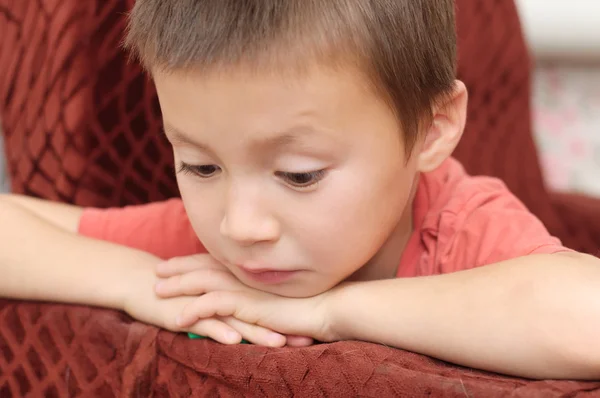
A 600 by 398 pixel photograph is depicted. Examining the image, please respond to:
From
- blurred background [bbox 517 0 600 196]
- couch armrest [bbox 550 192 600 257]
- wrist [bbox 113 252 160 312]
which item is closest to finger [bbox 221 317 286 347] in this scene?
wrist [bbox 113 252 160 312]

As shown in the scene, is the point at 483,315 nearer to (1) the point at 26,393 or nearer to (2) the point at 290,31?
(2) the point at 290,31

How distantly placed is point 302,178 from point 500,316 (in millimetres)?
217

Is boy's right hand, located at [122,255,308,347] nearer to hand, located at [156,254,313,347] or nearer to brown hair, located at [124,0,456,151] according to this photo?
hand, located at [156,254,313,347]

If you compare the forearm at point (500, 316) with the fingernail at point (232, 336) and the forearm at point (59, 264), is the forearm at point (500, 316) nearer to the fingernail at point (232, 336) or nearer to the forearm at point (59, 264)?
the fingernail at point (232, 336)

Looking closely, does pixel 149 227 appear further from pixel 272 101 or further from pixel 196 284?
pixel 272 101

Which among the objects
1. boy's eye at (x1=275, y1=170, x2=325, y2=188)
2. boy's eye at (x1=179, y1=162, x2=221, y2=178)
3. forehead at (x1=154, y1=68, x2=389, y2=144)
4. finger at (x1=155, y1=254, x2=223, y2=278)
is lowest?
finger at (x1=155, y1=254, x2=223, y2=278)

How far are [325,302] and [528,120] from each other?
0.74 metres

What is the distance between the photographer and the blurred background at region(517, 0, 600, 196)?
1598 mm

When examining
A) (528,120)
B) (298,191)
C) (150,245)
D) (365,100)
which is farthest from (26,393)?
(528,120)

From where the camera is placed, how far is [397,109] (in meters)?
0.72

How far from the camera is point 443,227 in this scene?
88 cm

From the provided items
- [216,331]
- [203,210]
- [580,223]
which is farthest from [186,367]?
[580,223]

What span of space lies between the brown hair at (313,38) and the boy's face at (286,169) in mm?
16

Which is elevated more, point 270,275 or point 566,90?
point 270,275
